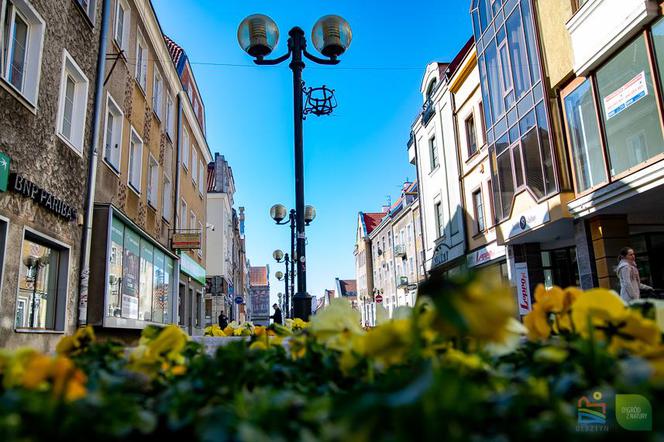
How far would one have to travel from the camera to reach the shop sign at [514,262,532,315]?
13570mm

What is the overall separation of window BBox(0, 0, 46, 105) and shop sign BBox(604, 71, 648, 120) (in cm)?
1009

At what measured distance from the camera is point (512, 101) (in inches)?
532

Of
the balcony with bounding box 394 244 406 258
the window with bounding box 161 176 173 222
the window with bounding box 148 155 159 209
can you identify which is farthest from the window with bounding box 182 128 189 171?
the balcony with bounding box 394 244 406 258

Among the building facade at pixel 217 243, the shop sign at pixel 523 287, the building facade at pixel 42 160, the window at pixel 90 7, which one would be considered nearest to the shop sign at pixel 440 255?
the shop sign at pixel 523 287

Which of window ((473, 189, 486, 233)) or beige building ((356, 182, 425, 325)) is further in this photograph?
beige building ((356, 182, 425, 325))

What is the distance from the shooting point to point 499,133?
14312 mm

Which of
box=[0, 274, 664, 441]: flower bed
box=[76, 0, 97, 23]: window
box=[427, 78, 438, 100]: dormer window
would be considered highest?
box=[427, 78, 438, 100]: dormer window

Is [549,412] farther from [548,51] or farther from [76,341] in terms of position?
[548,51]

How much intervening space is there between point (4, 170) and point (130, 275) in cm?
554

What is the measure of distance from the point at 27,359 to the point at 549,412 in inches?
34.7

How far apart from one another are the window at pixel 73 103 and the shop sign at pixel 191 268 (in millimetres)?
9168

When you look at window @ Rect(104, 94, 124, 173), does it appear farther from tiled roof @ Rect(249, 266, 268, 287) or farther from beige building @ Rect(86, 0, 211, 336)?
tiled roof @ Rect(249, 266, 268, 287)

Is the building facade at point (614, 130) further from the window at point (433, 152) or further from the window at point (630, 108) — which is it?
the window at point (433, 152)

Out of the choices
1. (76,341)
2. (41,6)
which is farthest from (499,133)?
(76,341)
